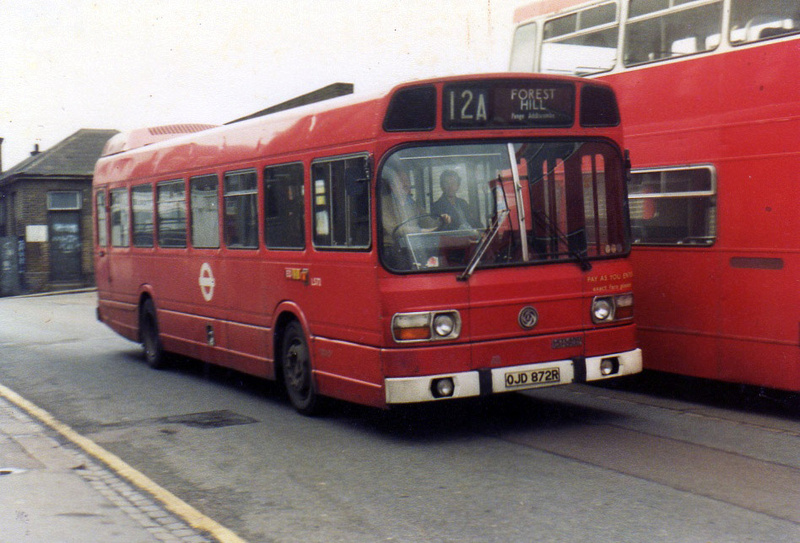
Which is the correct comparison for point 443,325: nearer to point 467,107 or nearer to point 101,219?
point 467,107

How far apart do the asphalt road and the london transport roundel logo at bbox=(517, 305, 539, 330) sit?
904mm

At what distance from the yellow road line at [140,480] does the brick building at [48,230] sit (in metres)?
38.9

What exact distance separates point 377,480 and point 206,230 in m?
5.70

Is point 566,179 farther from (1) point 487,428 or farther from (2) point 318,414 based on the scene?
(2) point 318,414

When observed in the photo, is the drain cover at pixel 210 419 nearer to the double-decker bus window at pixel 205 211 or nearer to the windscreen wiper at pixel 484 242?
the double-decker bus window at pixel 205 211

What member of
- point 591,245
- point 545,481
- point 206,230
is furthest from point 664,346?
point 206,230

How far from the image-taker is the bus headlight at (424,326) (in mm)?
8047

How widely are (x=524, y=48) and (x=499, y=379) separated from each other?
205 inches

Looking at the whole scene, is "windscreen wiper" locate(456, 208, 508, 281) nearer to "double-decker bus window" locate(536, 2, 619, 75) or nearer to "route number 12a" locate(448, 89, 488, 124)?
"route number 12a" locate(448, 89, 488, 124)

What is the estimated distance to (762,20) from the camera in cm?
898

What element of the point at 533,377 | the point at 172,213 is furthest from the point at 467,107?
the point at 172,213

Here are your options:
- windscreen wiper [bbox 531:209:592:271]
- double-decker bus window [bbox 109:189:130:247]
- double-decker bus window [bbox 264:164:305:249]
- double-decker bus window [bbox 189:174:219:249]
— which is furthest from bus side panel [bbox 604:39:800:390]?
double-decker bus window [bbox 109:189:130:247]

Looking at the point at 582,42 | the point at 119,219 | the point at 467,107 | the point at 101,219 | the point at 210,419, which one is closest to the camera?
the point at 467,107

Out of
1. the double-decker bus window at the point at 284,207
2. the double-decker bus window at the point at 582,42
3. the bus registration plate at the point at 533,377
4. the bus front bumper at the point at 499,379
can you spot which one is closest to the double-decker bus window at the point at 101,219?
the double-decker bus window at the point at 284,207
